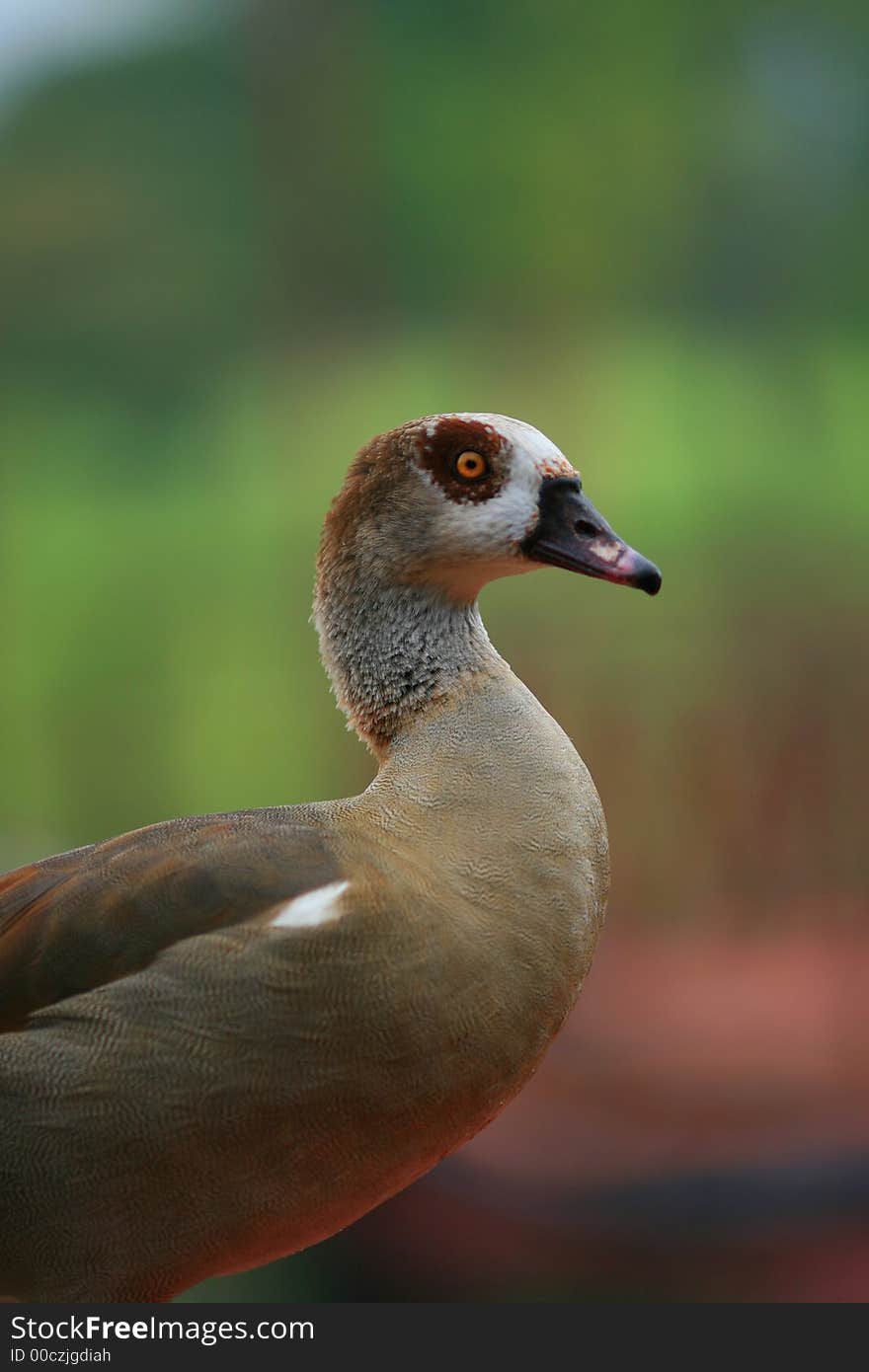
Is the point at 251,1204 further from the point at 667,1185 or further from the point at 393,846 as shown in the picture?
the point at 667,1185

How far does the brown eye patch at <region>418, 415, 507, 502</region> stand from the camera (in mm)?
895

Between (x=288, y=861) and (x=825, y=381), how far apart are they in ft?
5.21

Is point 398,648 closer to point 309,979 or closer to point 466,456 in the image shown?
point 466,456

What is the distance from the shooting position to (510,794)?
87 centimetres

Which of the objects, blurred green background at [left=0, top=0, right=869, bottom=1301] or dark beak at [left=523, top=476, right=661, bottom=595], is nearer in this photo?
dark beak at [left=523, top=476, right=661, bottom=595]

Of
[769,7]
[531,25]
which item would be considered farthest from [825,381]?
[531,25]

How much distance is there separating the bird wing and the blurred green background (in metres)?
1.10

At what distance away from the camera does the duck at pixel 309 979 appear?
786 mm

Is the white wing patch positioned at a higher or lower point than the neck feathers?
lower

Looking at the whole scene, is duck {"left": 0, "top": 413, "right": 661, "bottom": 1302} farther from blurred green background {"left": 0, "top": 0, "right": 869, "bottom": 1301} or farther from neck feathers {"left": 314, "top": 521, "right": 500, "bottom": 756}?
blurred green background {"left": 0, "top": 0, "right": 869, "bottom": 1301}

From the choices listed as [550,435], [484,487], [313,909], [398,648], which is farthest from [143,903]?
[550,435]

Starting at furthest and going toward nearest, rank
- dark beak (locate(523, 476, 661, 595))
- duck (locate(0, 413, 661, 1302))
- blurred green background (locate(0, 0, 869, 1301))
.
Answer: blurred green background (locate(0, 0, 869, 1301))
dark beak (locate(523, 476, 661, 595))
duck (locate(0, 413, 661, 1302))

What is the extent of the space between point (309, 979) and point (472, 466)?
0.35 meters

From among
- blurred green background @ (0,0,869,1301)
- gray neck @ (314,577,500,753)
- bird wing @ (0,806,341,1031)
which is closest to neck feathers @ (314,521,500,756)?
gray neck @ (314,577,500,753)
